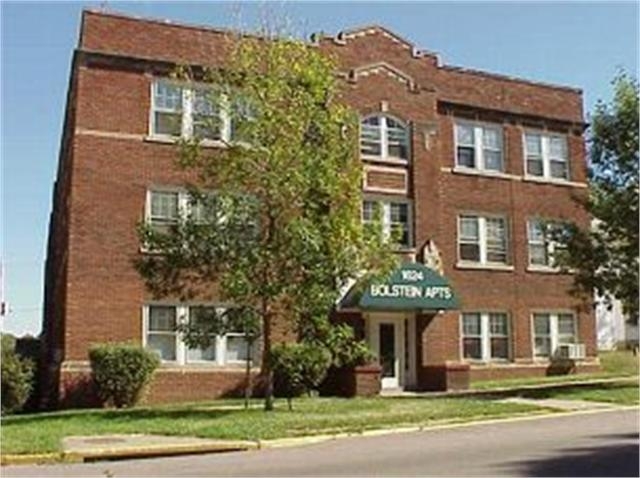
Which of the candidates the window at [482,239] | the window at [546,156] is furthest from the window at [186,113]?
the window at [546,156]

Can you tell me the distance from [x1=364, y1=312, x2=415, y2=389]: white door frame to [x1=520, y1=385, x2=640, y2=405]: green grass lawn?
15.7ft

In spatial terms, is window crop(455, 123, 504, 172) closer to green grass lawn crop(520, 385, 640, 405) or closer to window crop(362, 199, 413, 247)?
window crop(362, 199, 413, 247)

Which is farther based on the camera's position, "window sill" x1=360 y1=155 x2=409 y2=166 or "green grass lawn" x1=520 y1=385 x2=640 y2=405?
"window sill" x1=360 y1=155 x2=409 y2=166

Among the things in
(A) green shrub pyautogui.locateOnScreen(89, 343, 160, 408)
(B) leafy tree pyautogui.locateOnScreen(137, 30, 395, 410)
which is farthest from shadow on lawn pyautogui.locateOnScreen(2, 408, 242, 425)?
(A) green shrub pyautogui.locateOnScreen(89, 343, 160, 408)

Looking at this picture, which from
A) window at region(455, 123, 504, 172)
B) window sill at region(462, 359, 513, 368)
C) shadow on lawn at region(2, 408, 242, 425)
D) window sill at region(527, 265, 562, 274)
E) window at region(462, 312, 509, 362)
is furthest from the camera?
window sill at region(527, 265, 562, 274)

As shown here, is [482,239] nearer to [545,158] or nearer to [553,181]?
[553,181]

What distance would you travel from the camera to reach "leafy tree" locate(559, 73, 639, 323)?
2425cm

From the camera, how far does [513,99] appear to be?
32.8m

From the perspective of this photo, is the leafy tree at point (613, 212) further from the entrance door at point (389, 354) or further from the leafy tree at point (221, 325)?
the leafy tree at point (221, 325)

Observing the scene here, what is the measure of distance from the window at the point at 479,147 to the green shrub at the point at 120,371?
12993 millimetres

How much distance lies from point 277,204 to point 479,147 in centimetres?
1333

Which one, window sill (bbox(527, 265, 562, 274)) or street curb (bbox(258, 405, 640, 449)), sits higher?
window sill (bbox(527, 265, 562, 274))

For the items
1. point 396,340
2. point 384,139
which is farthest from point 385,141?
point 396,340

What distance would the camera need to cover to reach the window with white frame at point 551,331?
31906 millimetres
